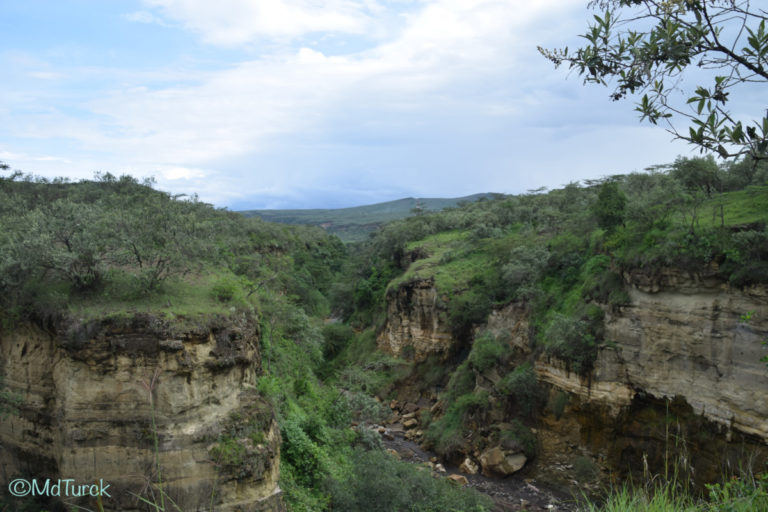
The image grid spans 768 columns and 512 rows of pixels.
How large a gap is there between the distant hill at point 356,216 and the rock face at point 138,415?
104460mm

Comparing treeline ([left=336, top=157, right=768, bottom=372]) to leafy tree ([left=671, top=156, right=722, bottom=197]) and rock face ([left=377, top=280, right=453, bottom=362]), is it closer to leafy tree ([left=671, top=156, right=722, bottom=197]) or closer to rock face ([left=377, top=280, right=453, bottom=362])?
leafy tree ([left=671, top=156, right=722, bottom=197])

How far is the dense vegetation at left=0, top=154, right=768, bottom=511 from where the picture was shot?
13.0 m

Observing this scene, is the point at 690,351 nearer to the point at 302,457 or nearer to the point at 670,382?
the point at 670,382

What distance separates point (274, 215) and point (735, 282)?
15634cm

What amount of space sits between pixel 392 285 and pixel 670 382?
858 inches

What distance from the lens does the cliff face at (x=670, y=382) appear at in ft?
53.3

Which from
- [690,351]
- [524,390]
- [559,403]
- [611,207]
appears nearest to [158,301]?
[524,390]

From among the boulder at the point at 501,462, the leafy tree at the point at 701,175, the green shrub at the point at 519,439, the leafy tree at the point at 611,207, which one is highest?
the leafy tree at the point at 701,175

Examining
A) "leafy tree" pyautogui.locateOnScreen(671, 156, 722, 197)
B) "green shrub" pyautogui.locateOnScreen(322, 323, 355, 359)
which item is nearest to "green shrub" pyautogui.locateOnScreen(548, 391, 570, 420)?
"leafy tree" pyautogui.locateOnScreen(671, 156, 722, 197)

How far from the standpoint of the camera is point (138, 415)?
11.7 meters

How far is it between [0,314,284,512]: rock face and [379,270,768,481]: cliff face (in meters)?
12.2

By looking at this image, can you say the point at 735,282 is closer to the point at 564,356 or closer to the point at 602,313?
the point at 602,313

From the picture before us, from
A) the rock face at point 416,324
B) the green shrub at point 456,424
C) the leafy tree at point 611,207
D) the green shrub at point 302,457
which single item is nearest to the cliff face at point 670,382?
the green shrub at point 456,424

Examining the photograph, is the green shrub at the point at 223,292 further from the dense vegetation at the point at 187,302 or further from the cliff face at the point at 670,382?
the cliff face at the point at 670,382
